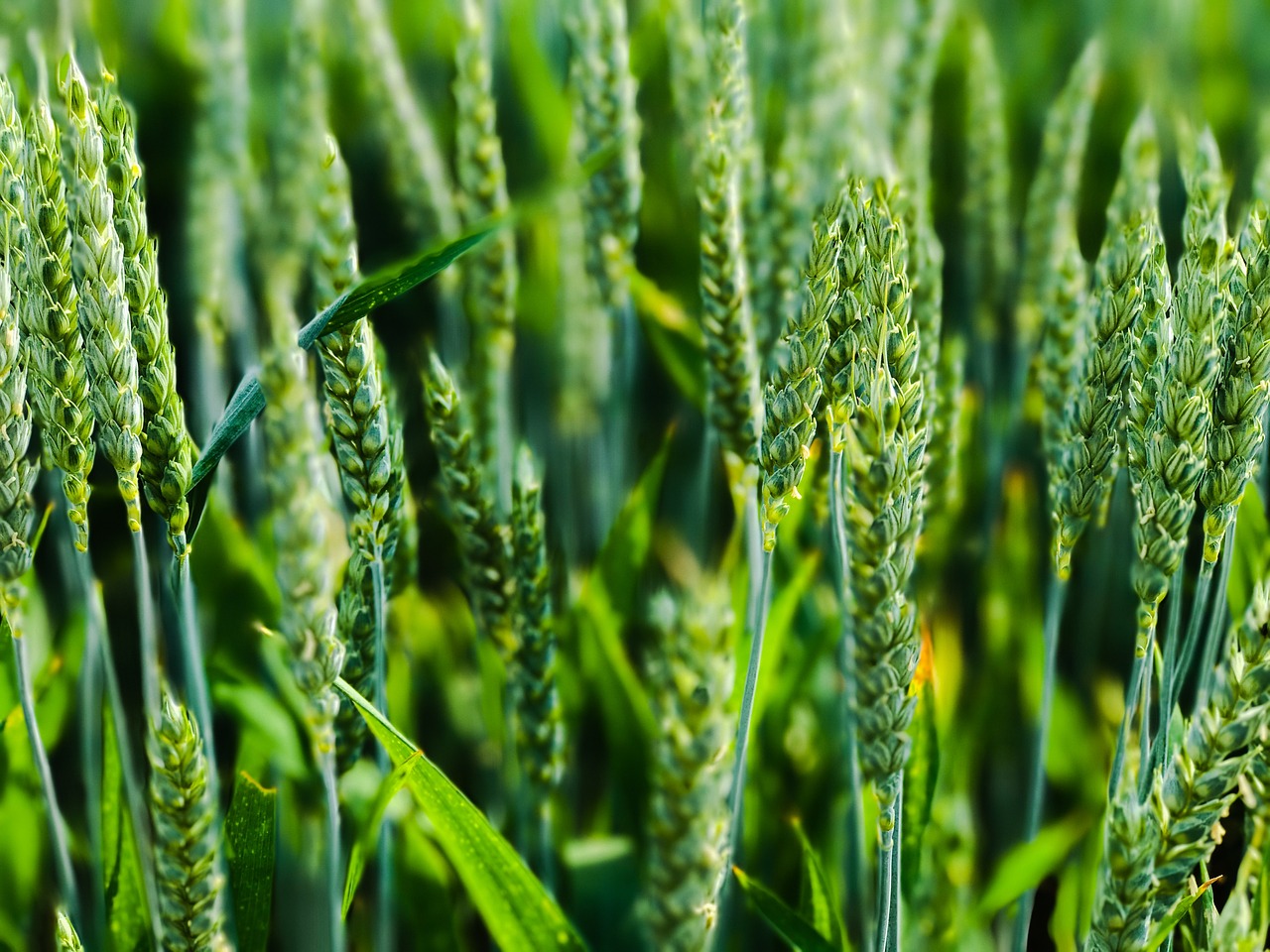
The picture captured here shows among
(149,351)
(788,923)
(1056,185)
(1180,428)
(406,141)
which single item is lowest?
(788,923)

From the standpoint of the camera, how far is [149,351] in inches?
21.0

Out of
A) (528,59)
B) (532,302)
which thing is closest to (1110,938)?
(532,302)

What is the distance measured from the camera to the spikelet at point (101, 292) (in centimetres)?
49

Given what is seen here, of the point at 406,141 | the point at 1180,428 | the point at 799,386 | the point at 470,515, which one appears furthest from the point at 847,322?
the point at 406,141

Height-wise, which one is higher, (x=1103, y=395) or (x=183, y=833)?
(x=1103, y=395)

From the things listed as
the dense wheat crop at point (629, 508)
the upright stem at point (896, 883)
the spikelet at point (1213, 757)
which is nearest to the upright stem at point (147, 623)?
the dense wheat crop at point (629, 508)

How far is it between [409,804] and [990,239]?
73 centimetres

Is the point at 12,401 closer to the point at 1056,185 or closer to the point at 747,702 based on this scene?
the point at 747,702

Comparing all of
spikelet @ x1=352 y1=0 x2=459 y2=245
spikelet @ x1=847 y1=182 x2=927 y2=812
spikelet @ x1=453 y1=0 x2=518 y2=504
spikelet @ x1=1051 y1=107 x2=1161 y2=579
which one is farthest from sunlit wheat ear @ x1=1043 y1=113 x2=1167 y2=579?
spikelet @ x1=352 y1=0 x2=459 y2=245

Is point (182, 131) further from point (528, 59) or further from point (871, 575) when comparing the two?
point (871, 575)

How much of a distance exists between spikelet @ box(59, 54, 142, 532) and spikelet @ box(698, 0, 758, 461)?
0.31 m

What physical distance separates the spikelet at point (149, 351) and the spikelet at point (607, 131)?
0.35 metres

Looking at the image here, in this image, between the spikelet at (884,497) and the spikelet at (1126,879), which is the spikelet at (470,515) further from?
the spikelet at (1126,879)

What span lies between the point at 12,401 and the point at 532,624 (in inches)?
12.0
